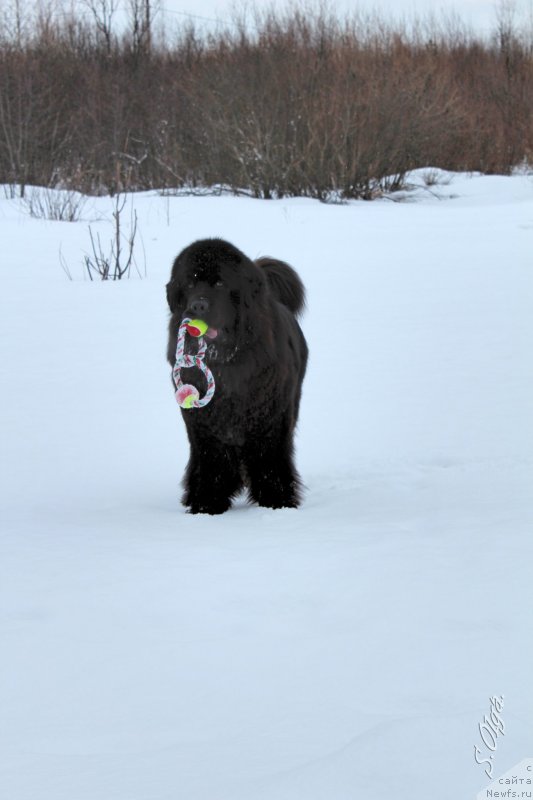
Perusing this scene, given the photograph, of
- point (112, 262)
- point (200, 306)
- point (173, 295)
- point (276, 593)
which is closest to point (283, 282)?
point (173, 295)

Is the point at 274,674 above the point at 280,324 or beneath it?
beneath

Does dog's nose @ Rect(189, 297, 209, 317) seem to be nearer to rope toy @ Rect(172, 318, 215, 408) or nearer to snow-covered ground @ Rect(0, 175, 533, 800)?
rope toy @ Rect(172, 318, 215, 408)

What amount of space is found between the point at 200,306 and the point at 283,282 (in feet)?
3.01

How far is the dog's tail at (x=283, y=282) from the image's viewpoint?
4.71m

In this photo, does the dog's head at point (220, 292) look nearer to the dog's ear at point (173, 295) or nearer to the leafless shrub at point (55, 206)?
the dog's ear at point (173, 295)

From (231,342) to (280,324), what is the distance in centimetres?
33

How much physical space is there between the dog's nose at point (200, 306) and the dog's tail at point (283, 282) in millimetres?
805

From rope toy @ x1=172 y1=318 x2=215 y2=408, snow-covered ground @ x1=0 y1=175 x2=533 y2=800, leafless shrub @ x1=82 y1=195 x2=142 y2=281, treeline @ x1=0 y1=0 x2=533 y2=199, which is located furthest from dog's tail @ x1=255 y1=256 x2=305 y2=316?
treeline @ x1=0 y1=0 x2=533 y2=199

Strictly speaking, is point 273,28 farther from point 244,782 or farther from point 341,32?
point 244,782

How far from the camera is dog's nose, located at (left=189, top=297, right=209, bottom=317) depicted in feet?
12.8

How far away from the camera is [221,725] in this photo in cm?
199

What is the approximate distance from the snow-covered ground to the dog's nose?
32.4 inches

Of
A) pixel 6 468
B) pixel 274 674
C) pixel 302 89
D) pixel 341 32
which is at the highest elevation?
pixel 341 32

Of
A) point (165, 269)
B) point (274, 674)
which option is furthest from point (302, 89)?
point (274, 674)
